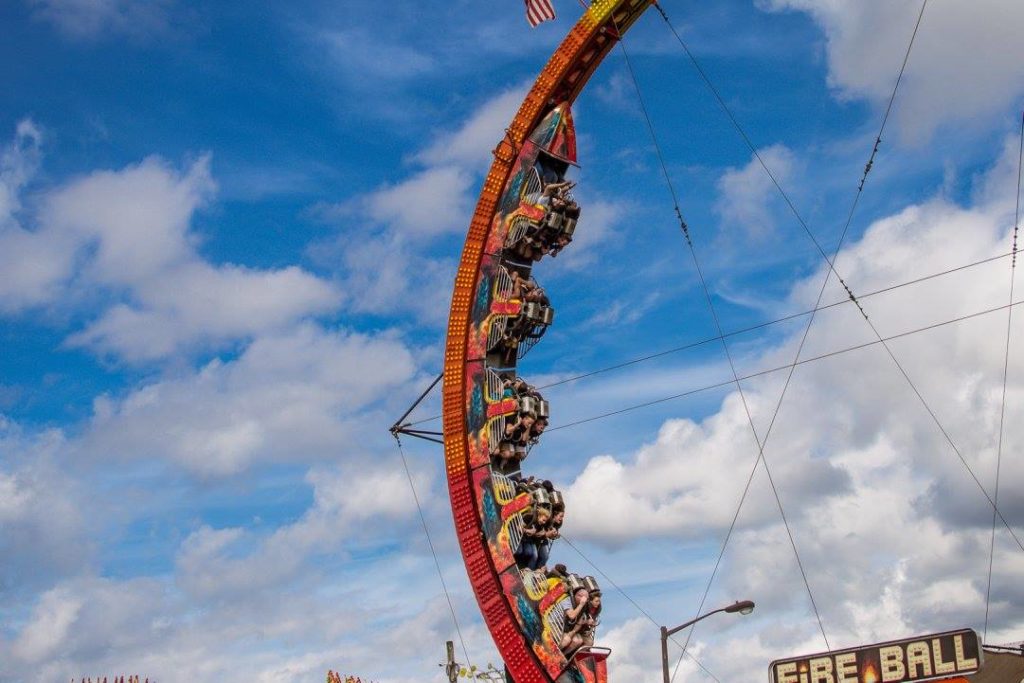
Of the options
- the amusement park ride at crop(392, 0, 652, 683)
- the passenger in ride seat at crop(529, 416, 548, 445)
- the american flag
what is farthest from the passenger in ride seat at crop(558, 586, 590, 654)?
the american flag

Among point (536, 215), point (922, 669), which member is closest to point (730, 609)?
point (922, 669)

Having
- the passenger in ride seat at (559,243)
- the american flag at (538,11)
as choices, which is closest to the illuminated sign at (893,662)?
the passenger in ride seat at (559,243)

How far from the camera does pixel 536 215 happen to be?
129 feet

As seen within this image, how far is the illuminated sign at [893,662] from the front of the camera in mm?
36500

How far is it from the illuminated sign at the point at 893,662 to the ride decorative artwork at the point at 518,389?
712 centimetres

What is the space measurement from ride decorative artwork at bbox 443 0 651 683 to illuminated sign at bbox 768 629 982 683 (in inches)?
280

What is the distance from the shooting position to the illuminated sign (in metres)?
36.5

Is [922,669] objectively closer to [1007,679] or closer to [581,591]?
[1007,679]

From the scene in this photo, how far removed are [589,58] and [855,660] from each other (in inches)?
806

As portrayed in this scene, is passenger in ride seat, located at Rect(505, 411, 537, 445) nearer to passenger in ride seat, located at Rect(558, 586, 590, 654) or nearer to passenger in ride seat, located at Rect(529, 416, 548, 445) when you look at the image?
passenger in ride seat, located at Rect(529, 416, 548, 445)

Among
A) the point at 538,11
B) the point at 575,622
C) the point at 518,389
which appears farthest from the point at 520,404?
the point at 538,11

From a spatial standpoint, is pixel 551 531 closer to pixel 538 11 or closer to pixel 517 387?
pixel 517 387

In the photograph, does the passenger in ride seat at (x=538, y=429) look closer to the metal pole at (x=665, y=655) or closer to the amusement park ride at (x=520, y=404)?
the amusement park ride at (x=520, y=404)

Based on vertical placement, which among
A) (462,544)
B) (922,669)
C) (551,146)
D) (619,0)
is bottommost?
(922,669)
